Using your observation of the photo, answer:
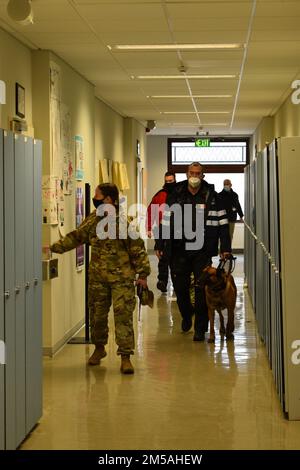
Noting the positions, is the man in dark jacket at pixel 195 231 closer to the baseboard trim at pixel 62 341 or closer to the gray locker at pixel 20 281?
the baseboard trim at pixel 62 341

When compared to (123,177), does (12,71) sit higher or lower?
higher

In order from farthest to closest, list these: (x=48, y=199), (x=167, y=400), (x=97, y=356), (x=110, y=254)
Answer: (x=48, y=199) → (x=97, y=356) → (x=110, y=254) → (x=167, y=400)

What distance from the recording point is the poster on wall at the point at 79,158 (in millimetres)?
8719

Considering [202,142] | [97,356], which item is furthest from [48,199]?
[202,142]

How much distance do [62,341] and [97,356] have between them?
3.20 ft

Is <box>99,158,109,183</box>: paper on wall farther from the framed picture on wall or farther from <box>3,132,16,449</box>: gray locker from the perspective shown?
<box>3,132,16,449</box>: gray locker

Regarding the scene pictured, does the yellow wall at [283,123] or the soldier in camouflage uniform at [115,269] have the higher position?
the yellow wall at [283,123]

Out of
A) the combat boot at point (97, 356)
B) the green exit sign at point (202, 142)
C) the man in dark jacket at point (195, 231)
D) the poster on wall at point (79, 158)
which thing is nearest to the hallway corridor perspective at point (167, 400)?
the combat boot at point (97, 356)

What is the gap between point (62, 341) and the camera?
7797 mm

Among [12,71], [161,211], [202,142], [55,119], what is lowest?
[161,211]

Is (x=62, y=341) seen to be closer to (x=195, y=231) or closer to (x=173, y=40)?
(x=195, y=231)

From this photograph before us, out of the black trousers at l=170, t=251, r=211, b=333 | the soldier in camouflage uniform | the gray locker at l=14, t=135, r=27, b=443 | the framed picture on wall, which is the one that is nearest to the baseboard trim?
the soldier in camouflage uniform

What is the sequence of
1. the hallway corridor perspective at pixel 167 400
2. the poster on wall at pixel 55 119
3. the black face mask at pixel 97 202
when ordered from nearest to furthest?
the hallway corridor perspective at pixel 167 400
the black face mask at pixel 97 202
the poster on wall at pixel 55 119

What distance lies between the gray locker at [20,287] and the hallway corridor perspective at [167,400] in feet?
0.91
